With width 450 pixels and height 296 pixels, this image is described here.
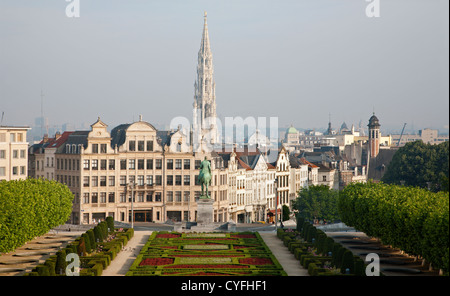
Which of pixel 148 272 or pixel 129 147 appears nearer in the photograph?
pixel 148 272

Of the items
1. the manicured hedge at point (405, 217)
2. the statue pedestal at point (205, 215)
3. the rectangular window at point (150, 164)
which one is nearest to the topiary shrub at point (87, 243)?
the statue pedestal at point (205, 215)

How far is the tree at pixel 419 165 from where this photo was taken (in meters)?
123

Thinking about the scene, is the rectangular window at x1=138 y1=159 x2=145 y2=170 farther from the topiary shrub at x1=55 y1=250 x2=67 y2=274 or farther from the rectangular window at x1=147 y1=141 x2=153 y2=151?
the topiary shrub at x1=55 y1=250 x2=67 y2=274

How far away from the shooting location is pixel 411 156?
126938 millimetres

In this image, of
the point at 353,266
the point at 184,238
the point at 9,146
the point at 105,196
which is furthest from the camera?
the point at 105,196

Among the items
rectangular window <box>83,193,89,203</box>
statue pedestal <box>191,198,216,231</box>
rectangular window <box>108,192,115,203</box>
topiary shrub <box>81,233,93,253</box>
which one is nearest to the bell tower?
rectangular window <box>108,192,115,203</box>

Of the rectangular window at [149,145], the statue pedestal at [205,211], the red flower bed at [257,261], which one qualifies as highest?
the rectangular window at [149,145]

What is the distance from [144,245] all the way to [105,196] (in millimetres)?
45705

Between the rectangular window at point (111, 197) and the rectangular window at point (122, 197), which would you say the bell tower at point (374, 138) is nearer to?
the rectangular window at point (122, 197)

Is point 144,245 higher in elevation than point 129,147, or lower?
lower

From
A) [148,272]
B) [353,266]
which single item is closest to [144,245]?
[148,272]

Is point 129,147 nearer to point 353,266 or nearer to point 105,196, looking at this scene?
point 105,196

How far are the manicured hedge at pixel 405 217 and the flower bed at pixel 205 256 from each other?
30.7 feet

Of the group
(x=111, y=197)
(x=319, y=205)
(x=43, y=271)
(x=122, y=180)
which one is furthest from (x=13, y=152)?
(x=43, y=271)
